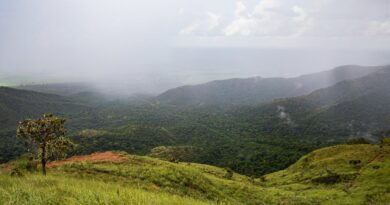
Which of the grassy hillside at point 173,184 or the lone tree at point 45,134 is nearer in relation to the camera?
the grassy hillside at point 173,184

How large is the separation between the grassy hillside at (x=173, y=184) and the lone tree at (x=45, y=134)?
1675mm

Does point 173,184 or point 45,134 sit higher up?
point 45,134

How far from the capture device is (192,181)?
1177 inches

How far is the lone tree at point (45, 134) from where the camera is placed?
24545 millimetres

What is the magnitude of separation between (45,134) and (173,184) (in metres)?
10.1

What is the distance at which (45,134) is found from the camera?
25344 mm

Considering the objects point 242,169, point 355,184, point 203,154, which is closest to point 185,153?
point 203,154

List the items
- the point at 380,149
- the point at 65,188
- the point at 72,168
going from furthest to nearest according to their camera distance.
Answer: the point at 380,149
the point at 72,168
the point at 65,188

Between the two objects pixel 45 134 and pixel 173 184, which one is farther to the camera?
pixel 173 184

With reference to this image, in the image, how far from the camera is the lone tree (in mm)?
24545

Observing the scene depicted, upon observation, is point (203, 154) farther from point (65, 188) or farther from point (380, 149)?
point (65, 188)

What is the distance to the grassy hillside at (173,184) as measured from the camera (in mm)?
7559

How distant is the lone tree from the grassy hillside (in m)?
1.67

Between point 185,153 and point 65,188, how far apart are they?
121120mm
